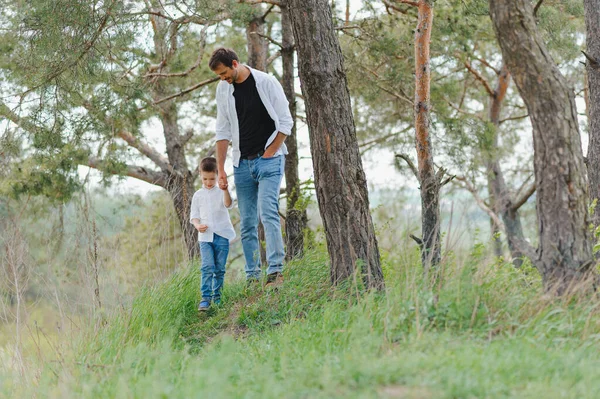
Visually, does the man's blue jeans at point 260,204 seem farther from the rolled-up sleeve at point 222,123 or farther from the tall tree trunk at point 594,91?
the tall tree trunk at point 594,91

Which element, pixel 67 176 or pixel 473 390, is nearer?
pixel 473 390

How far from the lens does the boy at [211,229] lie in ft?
17.5

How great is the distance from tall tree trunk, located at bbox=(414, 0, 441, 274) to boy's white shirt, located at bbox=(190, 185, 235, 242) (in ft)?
4.81

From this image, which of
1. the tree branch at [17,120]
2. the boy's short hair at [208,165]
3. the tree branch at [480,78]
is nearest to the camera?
the boy's short hair at [208,165]

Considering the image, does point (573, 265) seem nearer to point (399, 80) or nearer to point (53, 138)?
point (53, 138)

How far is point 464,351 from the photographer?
3.09 m

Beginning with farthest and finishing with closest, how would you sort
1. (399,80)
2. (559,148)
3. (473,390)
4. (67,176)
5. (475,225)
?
(399,80)
(67,176)
(475,225)
(559,148)
(473,390)

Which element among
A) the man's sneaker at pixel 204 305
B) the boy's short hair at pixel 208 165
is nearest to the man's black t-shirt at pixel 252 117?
the boy's short hair at pixel 208 165

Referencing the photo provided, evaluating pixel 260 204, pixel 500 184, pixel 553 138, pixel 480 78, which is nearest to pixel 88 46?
pixel 260 204

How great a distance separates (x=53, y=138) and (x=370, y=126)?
8.08 m

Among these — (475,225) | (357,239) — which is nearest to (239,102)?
(357,239)

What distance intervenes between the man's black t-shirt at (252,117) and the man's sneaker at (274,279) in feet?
3.01

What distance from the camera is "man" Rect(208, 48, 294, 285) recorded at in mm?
5090

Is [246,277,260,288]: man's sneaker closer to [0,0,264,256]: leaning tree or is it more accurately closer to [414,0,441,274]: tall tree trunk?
[0,0,264,256]: leaning tree
